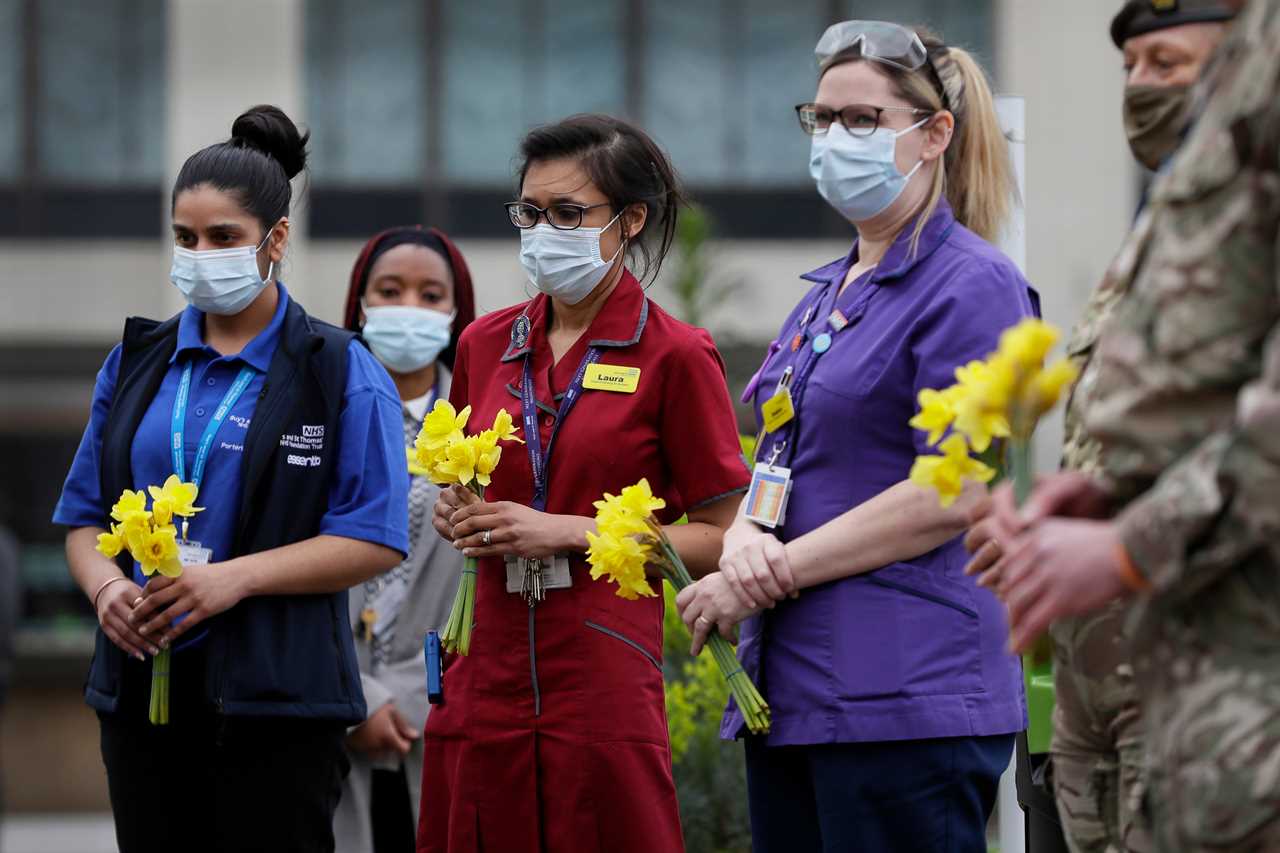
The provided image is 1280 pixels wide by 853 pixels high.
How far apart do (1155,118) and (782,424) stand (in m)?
1.07

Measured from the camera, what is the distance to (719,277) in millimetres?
14727

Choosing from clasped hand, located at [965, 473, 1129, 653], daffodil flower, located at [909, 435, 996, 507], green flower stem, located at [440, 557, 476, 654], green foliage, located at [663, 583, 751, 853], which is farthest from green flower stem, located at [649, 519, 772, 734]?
green foliage, located at [663, 583, 751, 853]

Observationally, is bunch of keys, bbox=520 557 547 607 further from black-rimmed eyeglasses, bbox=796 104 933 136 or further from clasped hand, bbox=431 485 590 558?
black-rimmed eyeglasses, bbox=796 104 933 136

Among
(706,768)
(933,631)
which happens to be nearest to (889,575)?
(933,631)

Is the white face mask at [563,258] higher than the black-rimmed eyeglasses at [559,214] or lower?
lower

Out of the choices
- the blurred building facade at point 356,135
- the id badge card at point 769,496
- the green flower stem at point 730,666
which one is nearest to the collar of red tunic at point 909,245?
the id badge card at point 769,496

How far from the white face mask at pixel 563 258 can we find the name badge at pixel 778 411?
26.3 inches

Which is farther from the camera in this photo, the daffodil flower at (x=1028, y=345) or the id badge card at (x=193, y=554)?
the id badge card at (x=193, y=554)

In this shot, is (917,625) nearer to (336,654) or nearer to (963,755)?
(963,755)

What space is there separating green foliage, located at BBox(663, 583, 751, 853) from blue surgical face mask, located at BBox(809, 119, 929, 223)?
2589mm

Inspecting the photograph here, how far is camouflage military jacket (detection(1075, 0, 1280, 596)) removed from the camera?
83.0 inches

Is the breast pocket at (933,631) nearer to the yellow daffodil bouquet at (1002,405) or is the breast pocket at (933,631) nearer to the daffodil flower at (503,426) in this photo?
the yellow daffodil bouquet at (1002,405)

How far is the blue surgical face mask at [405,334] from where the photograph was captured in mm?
5473

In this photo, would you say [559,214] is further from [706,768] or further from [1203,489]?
[706,768]
